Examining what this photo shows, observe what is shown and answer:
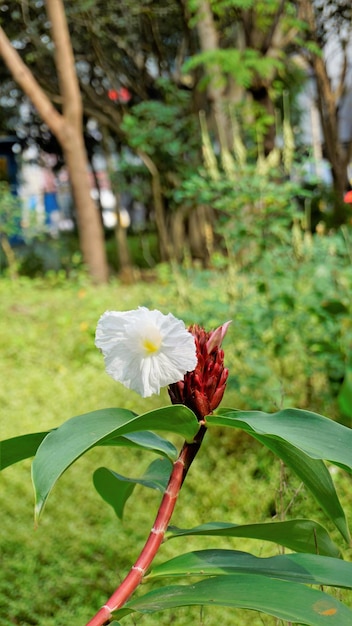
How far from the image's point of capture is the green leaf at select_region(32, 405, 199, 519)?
3.20 ft

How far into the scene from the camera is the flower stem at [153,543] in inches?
45.0

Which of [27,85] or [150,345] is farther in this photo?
[27,85]

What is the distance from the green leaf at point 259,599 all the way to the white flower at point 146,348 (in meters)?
0.28

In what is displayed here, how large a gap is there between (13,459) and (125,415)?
0.62 ft

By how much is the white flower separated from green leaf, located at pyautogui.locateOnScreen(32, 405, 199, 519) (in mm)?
44

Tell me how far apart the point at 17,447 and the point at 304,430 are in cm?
42

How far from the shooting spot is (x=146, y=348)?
43.6 inches

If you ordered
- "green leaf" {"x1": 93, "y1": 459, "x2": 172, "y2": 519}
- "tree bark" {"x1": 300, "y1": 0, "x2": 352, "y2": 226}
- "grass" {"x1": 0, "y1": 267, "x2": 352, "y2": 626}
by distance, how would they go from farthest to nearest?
"tree bark" {"x1": 300, "y1": 0, "x2": 352, "y2": 226}
"grass" {"x1": 0, "y1": 267, "x2": 352, "y2": 626}
"green leaf" {"x1": 93, "y1": 459, "x2": 172, "y2": 519}

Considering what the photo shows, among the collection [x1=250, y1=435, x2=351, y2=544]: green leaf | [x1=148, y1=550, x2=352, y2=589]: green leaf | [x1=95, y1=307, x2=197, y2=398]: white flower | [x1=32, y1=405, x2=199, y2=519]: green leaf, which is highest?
[x1=95, y1=307, x2=197, y2=398]: white flower

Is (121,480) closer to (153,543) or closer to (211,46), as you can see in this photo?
(153,543)

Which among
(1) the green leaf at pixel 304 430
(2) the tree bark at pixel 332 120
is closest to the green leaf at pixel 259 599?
(1) the green leaf at pixel 304 430

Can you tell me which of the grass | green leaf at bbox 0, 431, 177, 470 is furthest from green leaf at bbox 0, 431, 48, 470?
the grass

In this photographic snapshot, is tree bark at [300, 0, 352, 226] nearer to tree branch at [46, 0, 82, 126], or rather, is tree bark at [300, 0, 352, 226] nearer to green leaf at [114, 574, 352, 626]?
tree branch at [46, 0, 82, 126]

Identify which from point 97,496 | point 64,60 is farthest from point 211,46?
point 97,496
